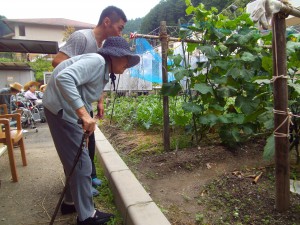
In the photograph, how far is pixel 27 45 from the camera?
655 cm

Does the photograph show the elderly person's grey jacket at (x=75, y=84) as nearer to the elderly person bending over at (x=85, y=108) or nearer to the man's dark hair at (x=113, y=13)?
the elderly person bending over at (x=85, y=108)

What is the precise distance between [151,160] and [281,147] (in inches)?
66.6

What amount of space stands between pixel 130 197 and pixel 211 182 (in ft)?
2.77

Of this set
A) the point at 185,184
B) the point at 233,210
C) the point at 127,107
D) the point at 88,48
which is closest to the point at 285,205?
the point at 233,210

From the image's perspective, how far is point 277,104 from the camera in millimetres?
1919

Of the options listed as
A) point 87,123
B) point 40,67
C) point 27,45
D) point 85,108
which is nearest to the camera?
point 87,123

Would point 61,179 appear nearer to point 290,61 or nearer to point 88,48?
point 88,48

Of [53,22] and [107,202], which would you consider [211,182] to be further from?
[53,22]

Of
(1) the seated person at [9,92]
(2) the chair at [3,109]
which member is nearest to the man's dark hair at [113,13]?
(2) the chair at [3,109]

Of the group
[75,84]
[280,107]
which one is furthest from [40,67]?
[280,107]

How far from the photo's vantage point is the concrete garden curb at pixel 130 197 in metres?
1.93

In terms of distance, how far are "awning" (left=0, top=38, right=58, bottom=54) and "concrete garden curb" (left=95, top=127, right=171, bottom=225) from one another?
14.1 feet

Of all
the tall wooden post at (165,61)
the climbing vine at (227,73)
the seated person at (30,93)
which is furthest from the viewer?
the seated person at (30,93)

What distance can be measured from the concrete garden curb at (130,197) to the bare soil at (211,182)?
0.16m
